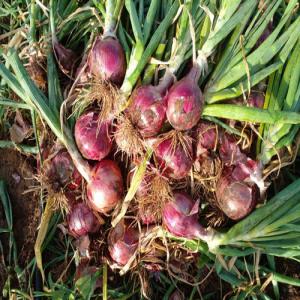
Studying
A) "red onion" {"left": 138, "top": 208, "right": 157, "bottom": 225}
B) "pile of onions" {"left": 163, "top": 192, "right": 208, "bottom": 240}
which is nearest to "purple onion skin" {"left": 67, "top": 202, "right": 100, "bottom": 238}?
"red onion" {"left": 138, "top": 208, "right": 157, "bottom": 225}

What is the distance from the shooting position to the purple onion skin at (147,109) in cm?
139

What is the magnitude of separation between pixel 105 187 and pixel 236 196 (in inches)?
17.3

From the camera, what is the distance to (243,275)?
1.62m

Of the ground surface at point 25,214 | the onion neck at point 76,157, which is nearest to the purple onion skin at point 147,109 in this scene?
the onion neck at point 76,157

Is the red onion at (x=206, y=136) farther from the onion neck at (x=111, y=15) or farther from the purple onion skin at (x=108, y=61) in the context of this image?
the onion neck at (x=111, y=15)

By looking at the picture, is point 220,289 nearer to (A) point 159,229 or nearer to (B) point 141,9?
(A) point 159,229

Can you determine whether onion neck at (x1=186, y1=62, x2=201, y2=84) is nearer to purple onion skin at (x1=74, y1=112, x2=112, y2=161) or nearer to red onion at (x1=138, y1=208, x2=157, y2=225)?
purple onion skin at (x1=74, y1=112, x2=112, y2=161)

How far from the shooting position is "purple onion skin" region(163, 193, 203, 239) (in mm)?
1492

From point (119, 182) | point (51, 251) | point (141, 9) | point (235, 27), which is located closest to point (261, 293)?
point (119, 182)

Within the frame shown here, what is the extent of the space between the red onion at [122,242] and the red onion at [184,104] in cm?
43

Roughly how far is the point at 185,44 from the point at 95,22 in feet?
1.26

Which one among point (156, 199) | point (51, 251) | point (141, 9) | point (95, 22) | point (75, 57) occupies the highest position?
point (141, 9)

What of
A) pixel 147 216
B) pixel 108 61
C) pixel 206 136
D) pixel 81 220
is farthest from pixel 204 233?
pixel 108 61

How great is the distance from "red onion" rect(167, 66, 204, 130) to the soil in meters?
0.66
